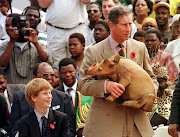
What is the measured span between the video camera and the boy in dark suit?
2.52m

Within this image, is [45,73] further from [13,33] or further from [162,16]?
[162,16]

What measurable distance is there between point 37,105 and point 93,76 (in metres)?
0.94

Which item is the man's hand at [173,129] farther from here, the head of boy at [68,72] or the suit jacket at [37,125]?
the head of boy at [68,72]

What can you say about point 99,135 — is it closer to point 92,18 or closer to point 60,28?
point 60,28

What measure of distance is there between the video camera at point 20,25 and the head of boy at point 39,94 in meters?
2.52

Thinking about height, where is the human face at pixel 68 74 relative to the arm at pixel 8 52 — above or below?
below

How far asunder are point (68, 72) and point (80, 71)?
2392 mm

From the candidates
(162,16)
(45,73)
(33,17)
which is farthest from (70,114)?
(162,16)

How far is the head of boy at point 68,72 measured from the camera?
729 centimetres

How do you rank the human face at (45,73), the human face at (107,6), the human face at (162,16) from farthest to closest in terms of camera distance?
the human face at (162,16) < the human face at (107,6) < the human face at (45,73)

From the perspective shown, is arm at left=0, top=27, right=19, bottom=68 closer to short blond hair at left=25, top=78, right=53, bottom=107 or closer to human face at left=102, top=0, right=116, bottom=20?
short blond hair at left=25, top=78, right=53, bottom=107

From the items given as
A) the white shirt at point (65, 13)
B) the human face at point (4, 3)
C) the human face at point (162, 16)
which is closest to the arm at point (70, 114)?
the white shirt at point (65, 13)

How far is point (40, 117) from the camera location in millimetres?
5445

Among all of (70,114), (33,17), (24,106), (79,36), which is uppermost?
(33,17)
